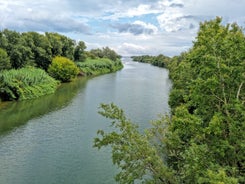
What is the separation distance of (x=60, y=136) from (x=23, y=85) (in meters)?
17.9

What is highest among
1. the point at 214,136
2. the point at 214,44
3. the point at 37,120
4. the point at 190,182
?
the point at 214,44

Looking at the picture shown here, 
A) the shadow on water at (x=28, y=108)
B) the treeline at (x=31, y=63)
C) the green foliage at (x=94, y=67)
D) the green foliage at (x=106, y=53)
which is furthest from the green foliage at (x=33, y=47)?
the green foliage at (x=106, y=53)

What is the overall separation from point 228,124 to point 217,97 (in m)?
0.94

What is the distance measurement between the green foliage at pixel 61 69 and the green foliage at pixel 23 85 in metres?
8.92

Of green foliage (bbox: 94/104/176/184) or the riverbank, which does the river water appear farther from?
green foliage (bbox: 94/104/176/184)

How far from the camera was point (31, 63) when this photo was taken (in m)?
51.2

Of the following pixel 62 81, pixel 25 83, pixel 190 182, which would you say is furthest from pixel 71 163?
pixel 62 81

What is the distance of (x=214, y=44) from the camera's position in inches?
372

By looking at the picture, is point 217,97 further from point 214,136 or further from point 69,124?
point 69,124

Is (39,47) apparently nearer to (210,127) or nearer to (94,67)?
(94,67)

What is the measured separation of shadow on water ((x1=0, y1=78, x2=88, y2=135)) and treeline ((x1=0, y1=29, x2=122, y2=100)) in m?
1.90

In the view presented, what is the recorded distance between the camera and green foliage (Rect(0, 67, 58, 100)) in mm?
36125

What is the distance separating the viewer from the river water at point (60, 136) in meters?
16.9

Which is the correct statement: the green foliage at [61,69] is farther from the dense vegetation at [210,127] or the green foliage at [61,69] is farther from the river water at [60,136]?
the dense vegetation at [210,127]
